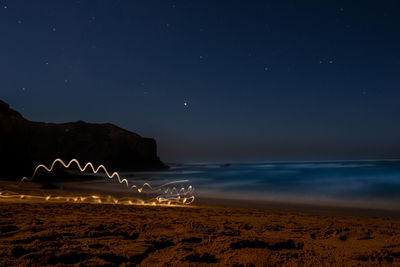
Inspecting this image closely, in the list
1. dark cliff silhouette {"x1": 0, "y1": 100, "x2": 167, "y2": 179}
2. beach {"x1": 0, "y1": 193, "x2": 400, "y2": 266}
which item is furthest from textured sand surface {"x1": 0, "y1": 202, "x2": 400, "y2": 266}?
dark cliff silhouette {"x1": 0, "y1": 100, "x2": 167, "y2": 179}

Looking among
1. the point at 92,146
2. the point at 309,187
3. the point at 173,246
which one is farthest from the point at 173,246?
the point at 92,146

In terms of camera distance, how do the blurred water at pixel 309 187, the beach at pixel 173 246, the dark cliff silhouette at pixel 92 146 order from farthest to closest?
the dark cliff silhouette at pixel 92 146
the blurred water at pixel 309 187
the beach at pixel 173 246

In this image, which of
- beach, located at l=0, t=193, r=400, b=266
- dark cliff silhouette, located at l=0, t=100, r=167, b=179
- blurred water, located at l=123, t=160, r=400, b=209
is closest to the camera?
beach, located at l=0, t=193, r=400, b=266

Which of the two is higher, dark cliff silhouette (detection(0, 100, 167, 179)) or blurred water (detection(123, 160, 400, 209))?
dark cliff silhouette (detection(0, 100, 167, 179))

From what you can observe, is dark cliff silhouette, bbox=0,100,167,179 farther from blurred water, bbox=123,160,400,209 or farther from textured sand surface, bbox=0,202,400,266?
textured sand surface, bbox=0,202,400,266

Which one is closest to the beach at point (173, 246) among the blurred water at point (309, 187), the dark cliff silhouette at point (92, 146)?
the blurred water at point (309, 187)

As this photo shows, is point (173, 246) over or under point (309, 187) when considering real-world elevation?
over

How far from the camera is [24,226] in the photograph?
4359 millimetres

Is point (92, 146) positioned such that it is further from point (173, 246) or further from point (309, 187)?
point (173, 246)

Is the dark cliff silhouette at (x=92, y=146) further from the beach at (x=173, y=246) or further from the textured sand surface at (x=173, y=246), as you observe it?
the beach at (x=173, y=246)

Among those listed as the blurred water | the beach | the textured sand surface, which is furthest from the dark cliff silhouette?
the beach

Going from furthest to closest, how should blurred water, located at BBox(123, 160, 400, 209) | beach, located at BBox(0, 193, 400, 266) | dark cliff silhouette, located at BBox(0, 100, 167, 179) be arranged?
dark cliff silhouette, located at BBox(0, 100, 167, 179), blurred water, located at BBox(123, 160, 400, 209), beach, located at BBox(0, 193, 400, 266)

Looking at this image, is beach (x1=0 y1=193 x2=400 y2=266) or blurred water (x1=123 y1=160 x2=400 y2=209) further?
blurred water (x1=123 y1=160 x2=400 y2=209)

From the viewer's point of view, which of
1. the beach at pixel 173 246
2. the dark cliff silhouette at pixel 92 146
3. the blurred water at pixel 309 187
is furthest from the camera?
the dark cliff silhouette at pixel 92 146
